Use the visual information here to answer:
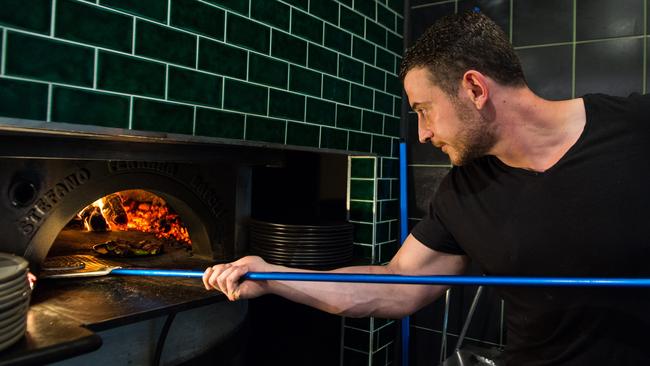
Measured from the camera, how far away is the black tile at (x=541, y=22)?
2592 millimetres

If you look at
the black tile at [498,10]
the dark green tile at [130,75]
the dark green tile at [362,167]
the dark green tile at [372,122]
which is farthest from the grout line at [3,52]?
the black tile at [498,10]

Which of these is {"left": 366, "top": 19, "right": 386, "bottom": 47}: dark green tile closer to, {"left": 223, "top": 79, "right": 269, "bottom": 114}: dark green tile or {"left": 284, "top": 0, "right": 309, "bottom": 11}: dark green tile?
{"left": 284, "top": 0, "right": 309, "bottom": 11}: dark green tile

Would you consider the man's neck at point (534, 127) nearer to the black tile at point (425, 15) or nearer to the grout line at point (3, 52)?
the grout line at point (3, 52)

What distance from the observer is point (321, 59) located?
7.33ft

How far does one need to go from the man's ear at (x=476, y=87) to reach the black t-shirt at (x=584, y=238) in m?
0.24

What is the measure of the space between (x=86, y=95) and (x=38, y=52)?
16 cm

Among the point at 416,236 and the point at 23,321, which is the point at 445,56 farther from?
the point at 23,321

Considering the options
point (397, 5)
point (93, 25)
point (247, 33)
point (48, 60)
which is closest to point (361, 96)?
point (397, 5)

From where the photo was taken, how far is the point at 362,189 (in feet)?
8.84

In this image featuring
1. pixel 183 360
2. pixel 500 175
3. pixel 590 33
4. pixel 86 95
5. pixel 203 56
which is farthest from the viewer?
pixel 590 33

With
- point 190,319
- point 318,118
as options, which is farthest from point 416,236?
point 190,319

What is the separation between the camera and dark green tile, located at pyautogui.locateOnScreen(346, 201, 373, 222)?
267 centimetres

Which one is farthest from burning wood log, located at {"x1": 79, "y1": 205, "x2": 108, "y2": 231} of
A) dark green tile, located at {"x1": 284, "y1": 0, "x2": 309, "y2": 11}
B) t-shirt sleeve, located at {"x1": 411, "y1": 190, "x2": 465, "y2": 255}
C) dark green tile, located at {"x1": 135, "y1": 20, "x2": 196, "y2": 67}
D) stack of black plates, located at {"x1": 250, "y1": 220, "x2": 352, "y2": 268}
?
t-shirt sleeve, located at {"x1": 411, "y1": 190, "x2": 465, "y2": 255}

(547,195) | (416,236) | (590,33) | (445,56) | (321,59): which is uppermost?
(590,33)
